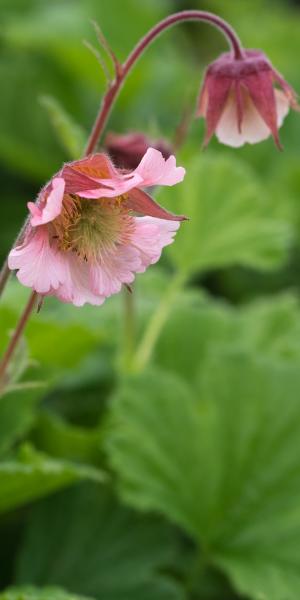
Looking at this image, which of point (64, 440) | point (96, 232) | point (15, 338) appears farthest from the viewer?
point (64, 440)

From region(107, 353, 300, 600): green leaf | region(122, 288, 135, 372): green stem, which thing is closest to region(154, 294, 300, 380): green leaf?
region(122, 288, 135, 372): green stem

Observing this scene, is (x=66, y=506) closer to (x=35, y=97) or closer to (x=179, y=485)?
(x=179, y=485)

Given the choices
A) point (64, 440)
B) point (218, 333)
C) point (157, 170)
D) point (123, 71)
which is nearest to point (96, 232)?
point (157, 170)

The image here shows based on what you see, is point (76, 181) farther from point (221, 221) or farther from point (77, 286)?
point (221, 221)

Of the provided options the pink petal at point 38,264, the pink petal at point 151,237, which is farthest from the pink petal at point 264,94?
the pink petal at point 38,264

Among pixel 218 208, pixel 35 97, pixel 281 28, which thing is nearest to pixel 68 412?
pixel 218 208

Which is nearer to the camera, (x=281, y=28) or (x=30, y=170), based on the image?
(x=30, y=170)
